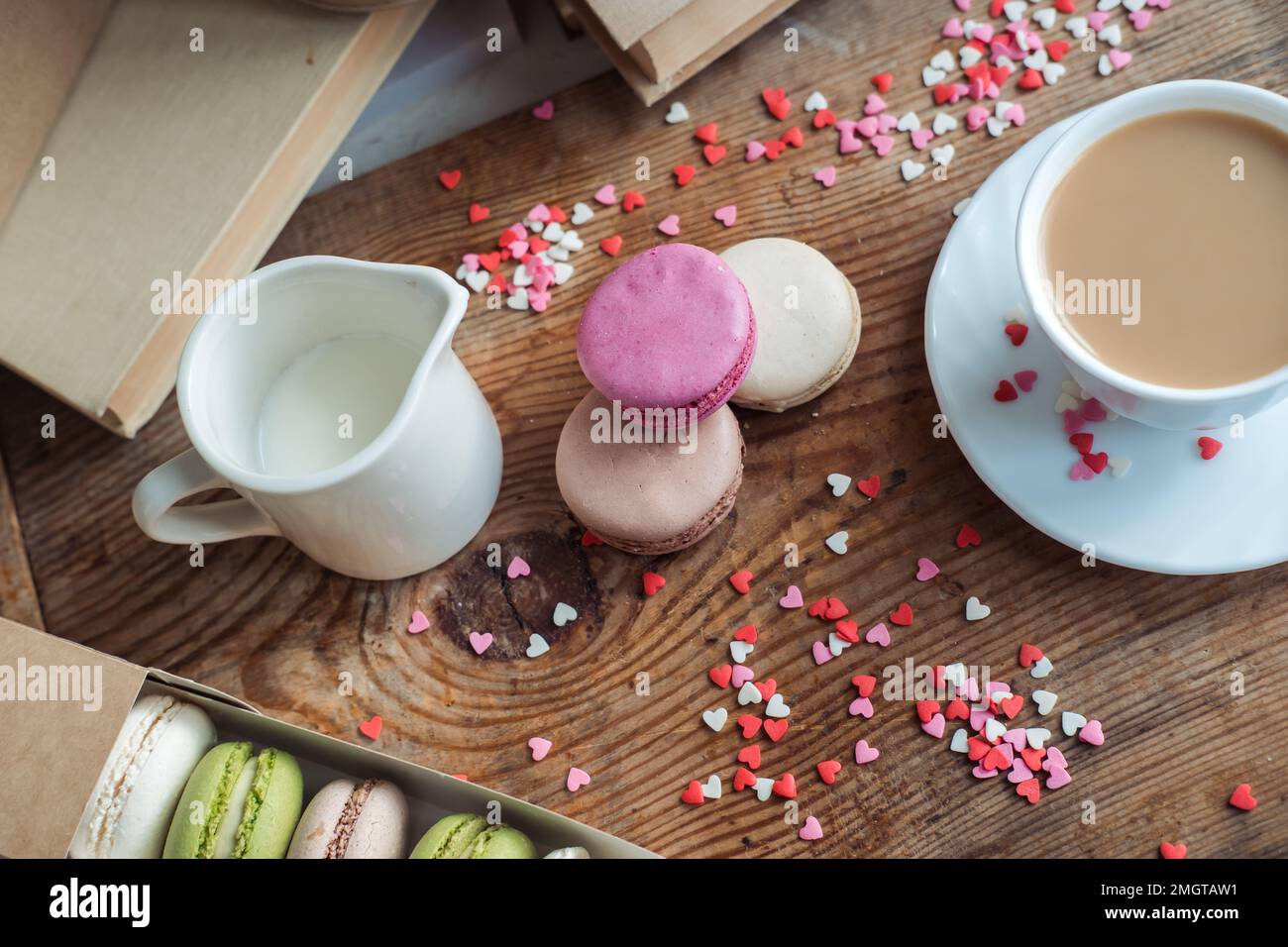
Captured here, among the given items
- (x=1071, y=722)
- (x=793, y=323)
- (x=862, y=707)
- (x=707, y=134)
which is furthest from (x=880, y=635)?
(x=707, y=134)

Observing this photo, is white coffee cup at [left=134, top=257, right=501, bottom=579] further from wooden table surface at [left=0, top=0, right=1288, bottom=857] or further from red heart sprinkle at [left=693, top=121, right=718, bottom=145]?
red heart sprinkle at [left=693, top=121, right=718, bottom=145]

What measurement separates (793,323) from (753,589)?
24 cm

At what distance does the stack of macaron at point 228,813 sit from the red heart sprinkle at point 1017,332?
57cm

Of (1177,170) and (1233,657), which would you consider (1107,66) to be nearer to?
(1177,170)

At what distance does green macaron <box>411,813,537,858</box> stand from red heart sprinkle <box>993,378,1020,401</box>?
540 mm

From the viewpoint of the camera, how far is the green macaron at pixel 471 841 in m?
0.86

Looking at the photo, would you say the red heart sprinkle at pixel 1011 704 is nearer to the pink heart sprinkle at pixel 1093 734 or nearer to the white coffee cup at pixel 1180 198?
the pink heart sprinkle at pixel 1093 734

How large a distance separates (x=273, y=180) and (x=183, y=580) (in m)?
0.39

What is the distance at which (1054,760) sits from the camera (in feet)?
3.18

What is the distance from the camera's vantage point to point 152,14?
40.3 inches

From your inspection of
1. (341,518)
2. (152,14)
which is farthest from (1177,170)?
(152,14)

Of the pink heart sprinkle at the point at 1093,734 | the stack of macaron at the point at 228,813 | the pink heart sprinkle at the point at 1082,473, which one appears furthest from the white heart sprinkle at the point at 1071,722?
the stack of macaron at the point at 228,813

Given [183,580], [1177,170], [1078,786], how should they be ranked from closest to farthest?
[1177,170] → [1078,786] → [183,580]

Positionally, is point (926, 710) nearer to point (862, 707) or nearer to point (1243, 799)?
point (862, 707)
